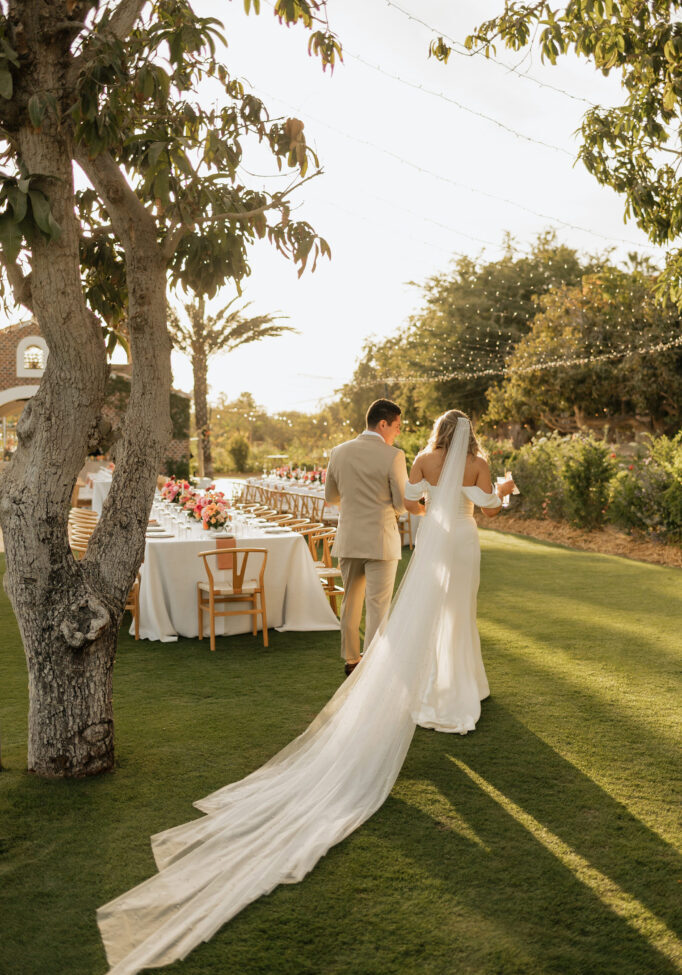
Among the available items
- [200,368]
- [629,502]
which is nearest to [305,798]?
[629,502]

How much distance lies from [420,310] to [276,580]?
2612cm

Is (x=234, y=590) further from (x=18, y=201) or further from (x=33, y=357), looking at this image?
(x=33, y=357)

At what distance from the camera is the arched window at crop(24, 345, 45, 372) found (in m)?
29.0

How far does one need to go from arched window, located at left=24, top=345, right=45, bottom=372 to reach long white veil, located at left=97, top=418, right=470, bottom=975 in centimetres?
2711

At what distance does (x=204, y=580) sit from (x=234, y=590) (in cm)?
46

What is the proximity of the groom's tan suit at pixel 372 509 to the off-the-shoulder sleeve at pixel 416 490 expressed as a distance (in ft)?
0.75

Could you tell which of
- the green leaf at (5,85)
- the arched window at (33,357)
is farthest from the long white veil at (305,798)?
the arched window at (33,357)

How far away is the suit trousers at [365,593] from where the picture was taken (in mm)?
5238

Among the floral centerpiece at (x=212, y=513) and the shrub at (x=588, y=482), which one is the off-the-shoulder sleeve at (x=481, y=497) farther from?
the shrub at (x=588, y=482)

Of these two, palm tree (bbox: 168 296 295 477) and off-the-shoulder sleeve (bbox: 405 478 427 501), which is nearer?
off-the-shoulder sleeve (bbox: 405 478 427 501)

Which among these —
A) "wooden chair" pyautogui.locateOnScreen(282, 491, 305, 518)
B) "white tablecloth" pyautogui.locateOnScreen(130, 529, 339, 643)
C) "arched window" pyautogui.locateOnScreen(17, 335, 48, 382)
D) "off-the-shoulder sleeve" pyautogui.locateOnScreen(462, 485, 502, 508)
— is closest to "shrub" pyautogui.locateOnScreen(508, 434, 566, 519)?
"wooden chair" pyautogui.locateOnScreen(282, 491, 305, 518)

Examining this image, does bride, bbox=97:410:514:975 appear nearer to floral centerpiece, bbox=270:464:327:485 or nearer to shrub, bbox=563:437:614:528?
shrub, bbox=563:437:614:528

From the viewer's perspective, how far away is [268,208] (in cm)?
371

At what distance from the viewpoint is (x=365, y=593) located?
17.9 feet
